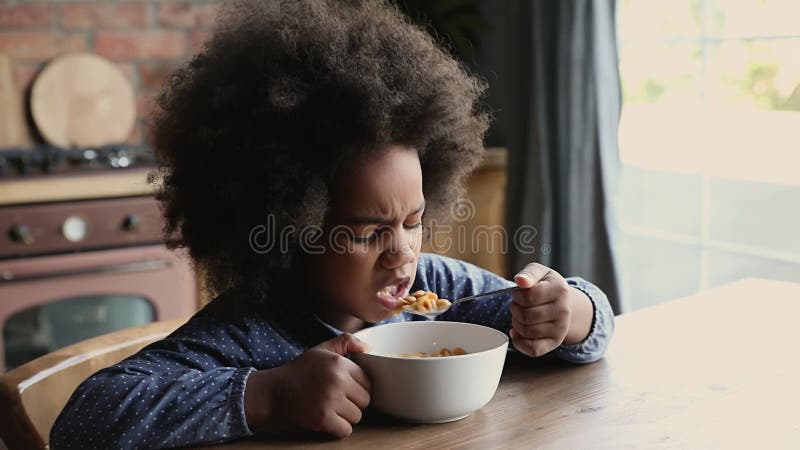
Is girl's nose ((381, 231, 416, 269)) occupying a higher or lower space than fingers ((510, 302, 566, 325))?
higher

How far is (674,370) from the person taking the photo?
1047 mm

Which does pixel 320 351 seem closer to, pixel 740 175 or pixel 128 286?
pixel 128 286

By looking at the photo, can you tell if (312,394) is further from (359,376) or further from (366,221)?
(366,221)

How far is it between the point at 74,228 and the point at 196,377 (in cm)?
153

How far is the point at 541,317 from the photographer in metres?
1.06

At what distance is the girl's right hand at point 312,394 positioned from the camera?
867mm

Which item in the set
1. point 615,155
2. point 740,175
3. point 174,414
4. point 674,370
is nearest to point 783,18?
point 740,175

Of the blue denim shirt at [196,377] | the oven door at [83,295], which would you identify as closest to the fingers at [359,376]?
the blue denim shirt at [196,377]

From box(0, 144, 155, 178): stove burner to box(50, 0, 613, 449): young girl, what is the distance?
1369 millimetres

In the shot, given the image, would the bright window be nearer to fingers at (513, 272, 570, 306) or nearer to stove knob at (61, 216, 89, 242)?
fingers at (513, 272, 570, 306)

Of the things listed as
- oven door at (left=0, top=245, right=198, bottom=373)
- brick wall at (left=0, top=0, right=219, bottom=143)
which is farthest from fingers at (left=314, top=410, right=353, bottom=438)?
brick wall at (left=0, top=0, right=219, bottom=143)

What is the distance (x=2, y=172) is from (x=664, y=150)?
6.02 ft

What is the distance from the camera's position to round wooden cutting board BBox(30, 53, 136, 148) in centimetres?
271

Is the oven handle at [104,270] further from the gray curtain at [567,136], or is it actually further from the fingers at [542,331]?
the fingers at [542,331]
